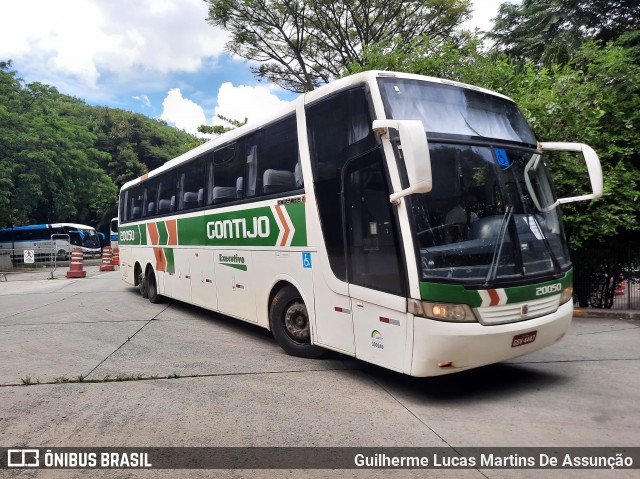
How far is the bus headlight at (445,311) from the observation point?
4.24 m

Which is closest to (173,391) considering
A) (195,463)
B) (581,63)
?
(195,463)

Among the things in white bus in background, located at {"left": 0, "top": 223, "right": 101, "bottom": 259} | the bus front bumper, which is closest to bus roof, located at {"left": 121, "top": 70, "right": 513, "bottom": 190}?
the bus front bumper

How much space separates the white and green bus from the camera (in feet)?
14.2

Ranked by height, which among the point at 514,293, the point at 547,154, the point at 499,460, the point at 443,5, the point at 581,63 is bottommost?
the point at 499,460

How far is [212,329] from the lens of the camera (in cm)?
841

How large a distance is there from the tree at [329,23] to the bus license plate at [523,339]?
15671mm

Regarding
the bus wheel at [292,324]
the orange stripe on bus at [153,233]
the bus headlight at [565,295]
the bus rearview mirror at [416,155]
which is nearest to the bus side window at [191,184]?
the orange stripe on bus at [153,233]

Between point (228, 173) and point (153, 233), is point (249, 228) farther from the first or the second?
point (153, 233)

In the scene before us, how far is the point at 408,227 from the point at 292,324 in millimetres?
2580

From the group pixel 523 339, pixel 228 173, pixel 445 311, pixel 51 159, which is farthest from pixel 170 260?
pixel 51 159

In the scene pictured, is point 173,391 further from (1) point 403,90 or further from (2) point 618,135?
(2) point 618,135

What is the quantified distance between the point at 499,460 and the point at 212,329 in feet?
19.3

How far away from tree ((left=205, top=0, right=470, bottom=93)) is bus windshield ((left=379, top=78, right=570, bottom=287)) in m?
14.3

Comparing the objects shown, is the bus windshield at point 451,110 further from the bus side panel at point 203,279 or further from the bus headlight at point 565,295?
the bus side panel at point 203,279
